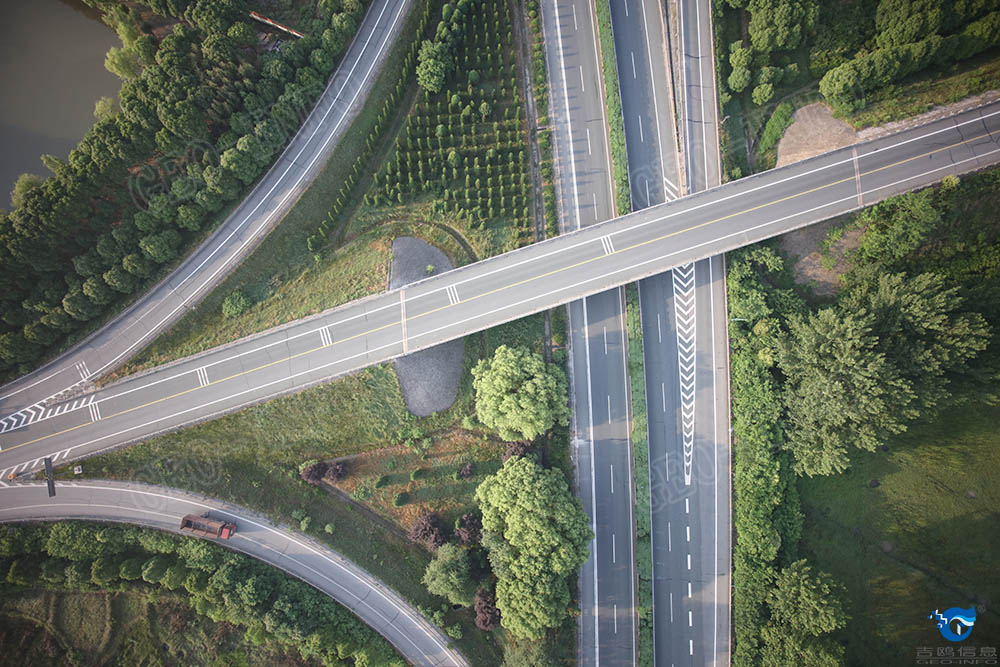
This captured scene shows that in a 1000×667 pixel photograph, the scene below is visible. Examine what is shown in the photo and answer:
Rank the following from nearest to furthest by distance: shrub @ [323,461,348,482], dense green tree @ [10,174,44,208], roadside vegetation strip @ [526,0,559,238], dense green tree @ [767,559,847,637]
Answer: dense green tree @ [767,559,847,637] → dense green tree @ [10,174,44,208] → shrub @ [323,461,348,482] → roadside vegetation strip @ [526,0,559,238]

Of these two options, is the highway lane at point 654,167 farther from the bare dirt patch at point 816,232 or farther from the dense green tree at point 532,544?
the dense green tree at point 532,544

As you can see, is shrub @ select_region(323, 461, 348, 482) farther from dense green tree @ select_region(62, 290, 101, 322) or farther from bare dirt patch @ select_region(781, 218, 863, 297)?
bare dirt patch @ select_region(781, 218, 863, 297)

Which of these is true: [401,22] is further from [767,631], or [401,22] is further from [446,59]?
[767,631]

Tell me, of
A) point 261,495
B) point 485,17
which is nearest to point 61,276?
point 261,495

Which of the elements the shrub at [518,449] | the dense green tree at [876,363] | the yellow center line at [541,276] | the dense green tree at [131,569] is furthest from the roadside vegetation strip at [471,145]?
the dense green tree at [131,569]

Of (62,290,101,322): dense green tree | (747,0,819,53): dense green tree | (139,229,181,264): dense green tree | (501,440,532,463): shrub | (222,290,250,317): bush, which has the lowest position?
(501,440,532,463): shrub

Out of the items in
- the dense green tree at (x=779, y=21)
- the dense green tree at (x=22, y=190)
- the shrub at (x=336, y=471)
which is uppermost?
the dense green tree at (x=779, y=21)

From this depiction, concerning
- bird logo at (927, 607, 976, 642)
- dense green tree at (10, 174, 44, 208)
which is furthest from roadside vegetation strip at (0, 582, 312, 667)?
bird logo at (927, 607, 976, 642)
